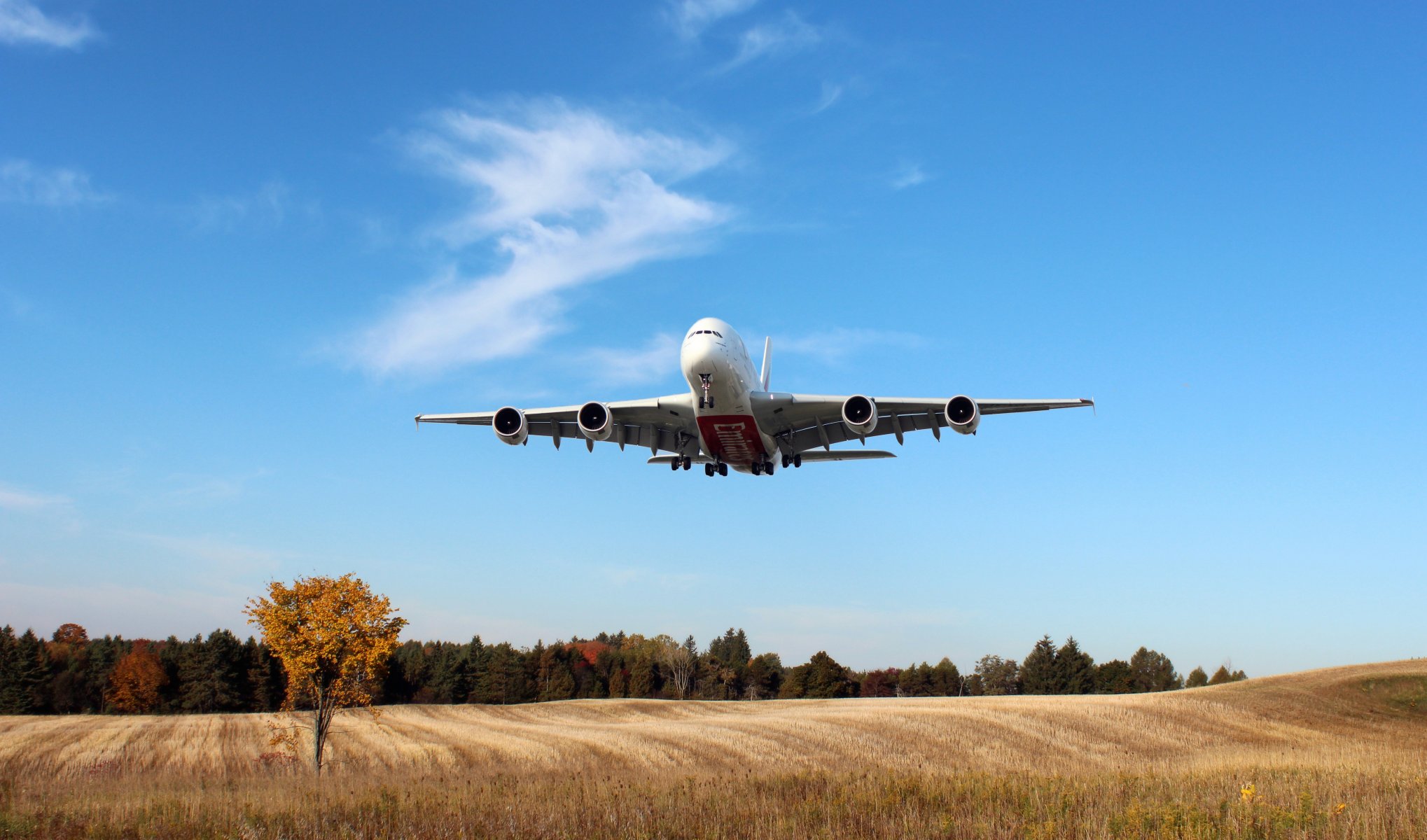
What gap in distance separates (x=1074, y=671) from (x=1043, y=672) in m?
3.76

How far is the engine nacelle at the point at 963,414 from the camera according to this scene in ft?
92.4

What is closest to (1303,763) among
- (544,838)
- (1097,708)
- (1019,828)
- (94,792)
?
(1019,828)

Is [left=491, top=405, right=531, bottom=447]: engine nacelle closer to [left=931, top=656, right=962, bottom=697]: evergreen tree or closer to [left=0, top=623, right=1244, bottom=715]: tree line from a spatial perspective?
[left=0, top=623, right=1244, bottom=715]: tree line

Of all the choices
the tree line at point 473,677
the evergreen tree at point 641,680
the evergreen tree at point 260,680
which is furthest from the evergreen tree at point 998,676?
the evergreen tree at point 260,680

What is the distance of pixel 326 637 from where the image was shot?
35.5 meters

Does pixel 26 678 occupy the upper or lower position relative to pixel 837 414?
lower

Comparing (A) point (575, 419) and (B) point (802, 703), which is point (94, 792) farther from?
(B) point (802, 703)

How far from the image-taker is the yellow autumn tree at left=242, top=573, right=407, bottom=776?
3550 cm

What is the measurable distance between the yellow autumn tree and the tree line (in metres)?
38.7

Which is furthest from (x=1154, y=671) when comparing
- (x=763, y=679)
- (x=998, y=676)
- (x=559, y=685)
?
(x=559, y=685)

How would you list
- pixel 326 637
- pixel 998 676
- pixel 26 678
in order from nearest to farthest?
pixel 326 637, pixel 26 678, pixel 998 676

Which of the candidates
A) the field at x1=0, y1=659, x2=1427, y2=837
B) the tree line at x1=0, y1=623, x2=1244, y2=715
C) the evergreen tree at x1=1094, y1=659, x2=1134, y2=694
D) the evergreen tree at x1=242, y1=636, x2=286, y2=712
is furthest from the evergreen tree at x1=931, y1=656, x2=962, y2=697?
the evergreen tree at x1=242, y1=636, x2=286, y2=712

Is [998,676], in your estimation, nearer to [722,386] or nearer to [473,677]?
[473,677]

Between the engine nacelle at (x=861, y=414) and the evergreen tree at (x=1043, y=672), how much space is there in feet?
265
